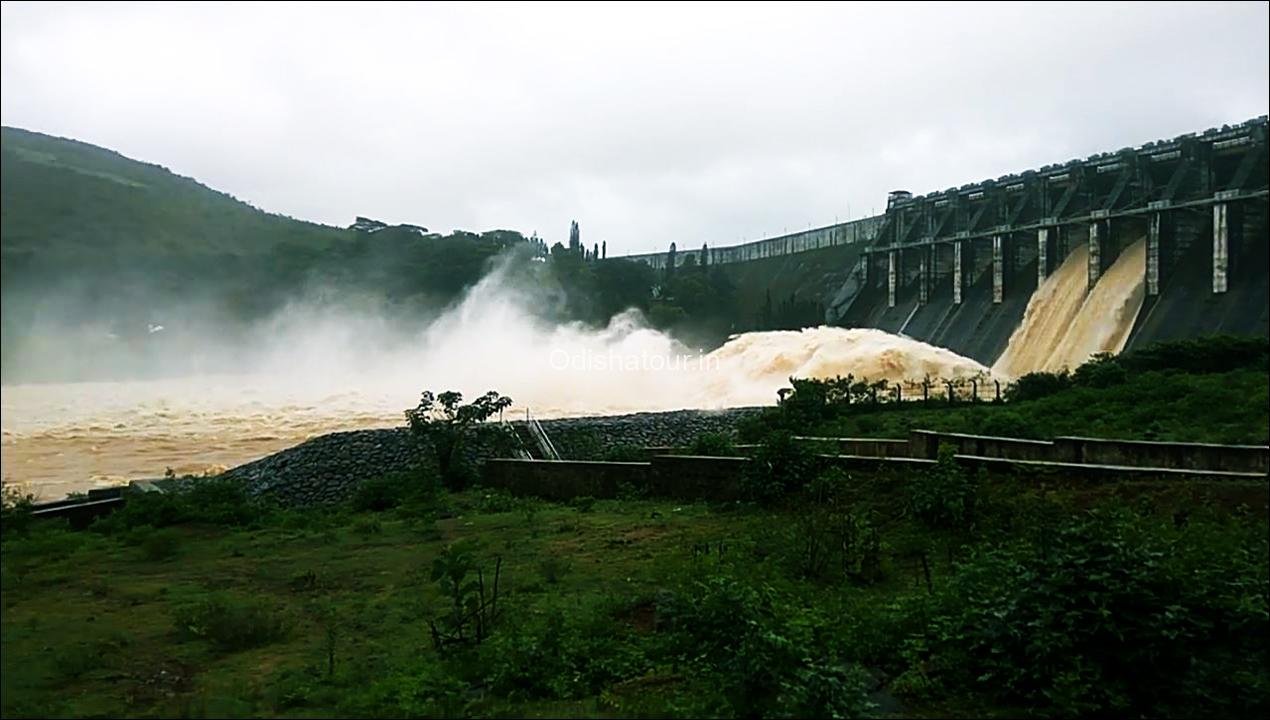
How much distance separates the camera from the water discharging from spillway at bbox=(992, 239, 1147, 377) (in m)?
29.3

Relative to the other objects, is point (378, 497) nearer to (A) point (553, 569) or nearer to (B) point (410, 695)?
(A) point (553, 569)

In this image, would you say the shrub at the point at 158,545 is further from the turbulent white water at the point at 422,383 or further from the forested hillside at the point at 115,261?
the forested hillside at the point at 115,261

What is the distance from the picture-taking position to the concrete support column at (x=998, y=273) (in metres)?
36.1

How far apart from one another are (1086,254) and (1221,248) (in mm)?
5983

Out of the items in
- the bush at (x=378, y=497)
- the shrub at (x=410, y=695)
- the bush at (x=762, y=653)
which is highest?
the bush at (x=762, y=653)

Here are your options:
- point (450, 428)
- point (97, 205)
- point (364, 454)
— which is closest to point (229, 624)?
point (97, 205)

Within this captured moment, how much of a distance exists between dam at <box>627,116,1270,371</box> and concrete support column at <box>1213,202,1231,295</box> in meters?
0.03

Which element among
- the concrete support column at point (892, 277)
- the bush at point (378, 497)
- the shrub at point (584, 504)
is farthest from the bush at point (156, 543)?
the concrete support column at point (892, 277)

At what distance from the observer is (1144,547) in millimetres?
5586

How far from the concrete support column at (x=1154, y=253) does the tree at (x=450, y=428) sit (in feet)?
66.6

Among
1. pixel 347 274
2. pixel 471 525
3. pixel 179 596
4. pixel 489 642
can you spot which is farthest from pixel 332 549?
pixel 347 274

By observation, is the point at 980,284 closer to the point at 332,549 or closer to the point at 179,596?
the point at 332,549

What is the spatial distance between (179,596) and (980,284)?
3494 centimetres

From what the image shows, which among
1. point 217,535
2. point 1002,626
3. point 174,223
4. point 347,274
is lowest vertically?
point 217,535
